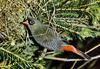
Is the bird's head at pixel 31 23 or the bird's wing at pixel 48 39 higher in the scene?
the bird's head at pixel 31 23

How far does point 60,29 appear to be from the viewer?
1.20 m

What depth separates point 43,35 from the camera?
44.8 inches

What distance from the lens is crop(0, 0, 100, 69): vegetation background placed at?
110cm

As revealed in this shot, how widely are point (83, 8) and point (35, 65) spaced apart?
0.91ft

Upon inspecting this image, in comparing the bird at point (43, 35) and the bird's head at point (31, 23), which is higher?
the bird's head at point (31, 23)

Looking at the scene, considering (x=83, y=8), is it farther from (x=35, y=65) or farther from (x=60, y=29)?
(x=35, y=65)

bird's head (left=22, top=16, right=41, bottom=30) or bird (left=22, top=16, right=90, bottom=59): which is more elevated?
bird's head (left=22, top=16, right=41, bottom=30)

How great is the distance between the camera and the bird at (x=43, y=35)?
112 cm

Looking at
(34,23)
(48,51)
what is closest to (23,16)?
(34,23)

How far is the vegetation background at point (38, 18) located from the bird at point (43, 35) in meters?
0.02

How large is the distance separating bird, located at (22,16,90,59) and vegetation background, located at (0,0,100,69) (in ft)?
0.07

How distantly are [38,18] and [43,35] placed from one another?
63mm

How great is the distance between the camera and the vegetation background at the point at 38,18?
1.10 metres

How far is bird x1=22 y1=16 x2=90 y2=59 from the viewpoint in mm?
1122
